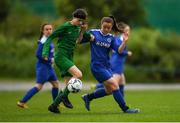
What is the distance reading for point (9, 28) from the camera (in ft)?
112

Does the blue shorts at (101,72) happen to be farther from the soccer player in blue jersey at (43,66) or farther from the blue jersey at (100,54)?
the soccer player in blue jersey at (43,66)

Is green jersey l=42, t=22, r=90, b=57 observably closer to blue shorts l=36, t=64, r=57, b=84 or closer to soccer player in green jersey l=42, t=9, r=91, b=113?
soccer player in green jersey l=42, t=9, r=91, b=113

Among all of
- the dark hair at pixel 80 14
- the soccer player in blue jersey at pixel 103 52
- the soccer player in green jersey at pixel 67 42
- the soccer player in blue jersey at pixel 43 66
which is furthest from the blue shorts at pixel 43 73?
the dark hair at pixel 80 14

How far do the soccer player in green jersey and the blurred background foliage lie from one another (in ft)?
48.4

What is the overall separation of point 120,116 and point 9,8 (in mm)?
22283

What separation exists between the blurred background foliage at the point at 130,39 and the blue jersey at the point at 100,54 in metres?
14.8

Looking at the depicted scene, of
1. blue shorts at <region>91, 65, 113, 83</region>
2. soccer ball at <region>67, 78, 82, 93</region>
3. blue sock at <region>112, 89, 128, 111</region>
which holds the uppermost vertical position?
blue shorts at <region>91, 65, 113, 83</region>

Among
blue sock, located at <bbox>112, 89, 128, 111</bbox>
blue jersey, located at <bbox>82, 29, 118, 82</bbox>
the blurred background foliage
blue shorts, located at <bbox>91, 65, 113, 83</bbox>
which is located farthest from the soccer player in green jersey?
the blurred background foliage

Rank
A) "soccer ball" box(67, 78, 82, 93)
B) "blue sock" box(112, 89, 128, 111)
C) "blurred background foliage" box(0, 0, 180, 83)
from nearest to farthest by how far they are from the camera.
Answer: "soccer ball" box(67, 78, 82, 93), "blue sock" box(112, 89, 128, 111), "blurred background foliage" box(0, 0, 180, 83)

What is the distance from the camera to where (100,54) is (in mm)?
14133

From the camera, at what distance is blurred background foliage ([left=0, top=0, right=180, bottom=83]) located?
30359 mm

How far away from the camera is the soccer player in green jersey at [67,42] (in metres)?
14.0

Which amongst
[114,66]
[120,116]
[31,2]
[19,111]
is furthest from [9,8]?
[120,116]

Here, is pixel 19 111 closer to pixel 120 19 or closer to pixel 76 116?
pixel 76 116
